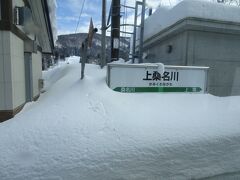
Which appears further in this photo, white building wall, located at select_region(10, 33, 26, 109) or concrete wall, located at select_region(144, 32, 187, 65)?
concrete wall, located at select_region(144, 32, 187, 65)

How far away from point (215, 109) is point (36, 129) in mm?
4376

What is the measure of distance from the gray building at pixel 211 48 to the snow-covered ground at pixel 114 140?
3.47 m

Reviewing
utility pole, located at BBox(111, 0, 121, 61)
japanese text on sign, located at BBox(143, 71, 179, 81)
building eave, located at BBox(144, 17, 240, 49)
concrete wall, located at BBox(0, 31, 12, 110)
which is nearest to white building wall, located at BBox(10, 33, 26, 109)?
concrete wall, located at BBox(0, 31, 12, 110)

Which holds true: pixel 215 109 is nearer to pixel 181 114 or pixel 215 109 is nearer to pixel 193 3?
pixel 181 114

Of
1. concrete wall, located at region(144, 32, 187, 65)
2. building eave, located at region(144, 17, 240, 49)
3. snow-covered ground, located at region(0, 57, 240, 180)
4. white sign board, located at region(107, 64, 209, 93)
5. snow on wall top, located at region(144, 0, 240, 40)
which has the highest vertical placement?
snow on wall top, located at region(144, 0, 240, 40)

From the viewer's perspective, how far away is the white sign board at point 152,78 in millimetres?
5906

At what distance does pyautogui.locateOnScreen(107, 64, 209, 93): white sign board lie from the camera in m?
5.91

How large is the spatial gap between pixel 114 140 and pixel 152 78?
2.70 meters

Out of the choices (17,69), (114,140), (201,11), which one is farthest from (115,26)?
(114,140)

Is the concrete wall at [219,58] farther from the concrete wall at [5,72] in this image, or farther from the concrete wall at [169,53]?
the concrete wall at [5,72]

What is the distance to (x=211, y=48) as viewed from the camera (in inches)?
347

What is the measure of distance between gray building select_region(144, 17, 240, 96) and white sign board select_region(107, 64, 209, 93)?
1946 millimetres

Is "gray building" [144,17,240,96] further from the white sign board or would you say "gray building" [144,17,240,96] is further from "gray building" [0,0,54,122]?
"gray building" [0,0,54,122]

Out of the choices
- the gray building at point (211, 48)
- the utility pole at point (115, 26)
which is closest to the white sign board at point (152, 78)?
the gray building at point (211, 48)
